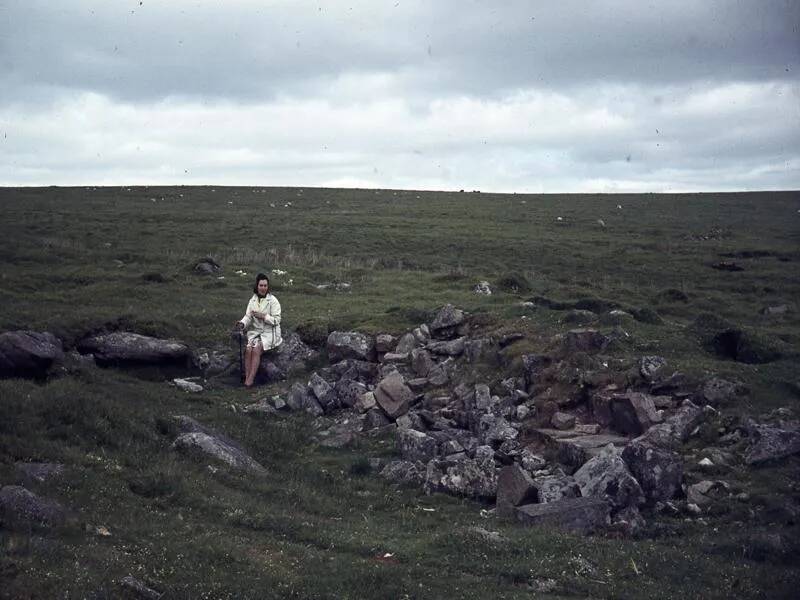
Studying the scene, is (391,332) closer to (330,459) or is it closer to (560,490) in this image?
(330,459)

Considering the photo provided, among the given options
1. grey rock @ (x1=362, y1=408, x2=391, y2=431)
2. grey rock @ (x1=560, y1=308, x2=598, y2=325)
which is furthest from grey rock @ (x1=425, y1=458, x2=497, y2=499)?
grey rock @ (x1=560, y1=308, x2=598, y2=325)

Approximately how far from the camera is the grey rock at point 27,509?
32.0ft

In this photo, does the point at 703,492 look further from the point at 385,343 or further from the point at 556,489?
the point at 385,343

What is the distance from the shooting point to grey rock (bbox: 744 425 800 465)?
44.3 ft

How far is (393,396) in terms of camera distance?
727 inches

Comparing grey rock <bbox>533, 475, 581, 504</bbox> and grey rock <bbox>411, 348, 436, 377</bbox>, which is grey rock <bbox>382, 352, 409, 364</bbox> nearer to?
grey rock <bbox>411, 348, 436, 377</bbox>

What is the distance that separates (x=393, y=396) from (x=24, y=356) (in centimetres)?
813

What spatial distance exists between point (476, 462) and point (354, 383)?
580 centimetres

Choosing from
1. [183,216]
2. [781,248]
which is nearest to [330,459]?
[781,248]

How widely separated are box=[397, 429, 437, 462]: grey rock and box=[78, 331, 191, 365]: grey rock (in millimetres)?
7910

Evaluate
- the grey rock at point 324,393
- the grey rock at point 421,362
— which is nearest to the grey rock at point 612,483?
the grey rock at point 421,362

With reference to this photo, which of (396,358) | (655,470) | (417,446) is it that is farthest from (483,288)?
(655,470)

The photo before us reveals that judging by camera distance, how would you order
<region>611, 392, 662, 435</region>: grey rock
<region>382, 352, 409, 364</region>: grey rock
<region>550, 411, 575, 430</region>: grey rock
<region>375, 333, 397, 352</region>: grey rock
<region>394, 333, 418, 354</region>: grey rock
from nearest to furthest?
<region>611, 392, 662, 435</region>: grey rock < <region>550, 411, 575, 430</region>: grey rock < <region>382, 352, 409, 364</region>: grey rock < <region>394, 333, 418, 354</region>: grey rock < <region>375, 333, 397, 352</region>: grey rock

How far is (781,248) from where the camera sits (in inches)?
1877
